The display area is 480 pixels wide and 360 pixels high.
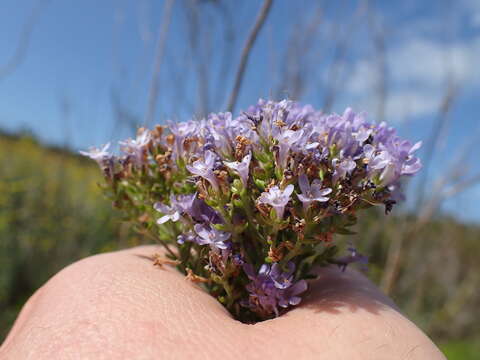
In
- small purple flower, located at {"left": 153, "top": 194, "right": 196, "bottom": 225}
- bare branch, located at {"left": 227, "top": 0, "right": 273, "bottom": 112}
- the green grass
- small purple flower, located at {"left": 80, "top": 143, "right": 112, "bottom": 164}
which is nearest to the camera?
small purple flower, located at {"left": 153, "top": 194, "right": 196, "bottom": 225}

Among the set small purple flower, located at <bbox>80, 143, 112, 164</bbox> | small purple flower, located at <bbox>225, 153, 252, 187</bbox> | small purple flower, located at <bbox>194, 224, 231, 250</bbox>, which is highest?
small purple flower, located at <bbox>225, 153, 252, 187</bbox>

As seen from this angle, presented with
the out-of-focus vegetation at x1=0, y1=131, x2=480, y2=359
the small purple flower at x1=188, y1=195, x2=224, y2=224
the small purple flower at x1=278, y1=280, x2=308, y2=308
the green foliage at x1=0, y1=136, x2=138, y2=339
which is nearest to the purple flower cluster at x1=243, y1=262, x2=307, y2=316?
the small purple flower at x1=278, y1=280, x2=308, y2=308

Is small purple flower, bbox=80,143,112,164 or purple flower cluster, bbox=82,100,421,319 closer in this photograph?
purple flower cluster, bbox=82,100,421,319

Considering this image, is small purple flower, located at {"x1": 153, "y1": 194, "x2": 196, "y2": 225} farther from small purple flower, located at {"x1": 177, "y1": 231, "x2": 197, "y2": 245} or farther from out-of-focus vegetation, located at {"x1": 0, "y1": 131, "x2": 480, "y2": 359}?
out-of-focus vegetation, located at {"x1": 0, "y1": 131, "x2": 480, "y2": 359}

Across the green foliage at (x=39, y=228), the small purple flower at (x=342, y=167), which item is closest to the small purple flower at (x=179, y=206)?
the small purple flower at (x=342, y=167)

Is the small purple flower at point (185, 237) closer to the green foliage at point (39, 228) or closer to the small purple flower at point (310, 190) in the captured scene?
the small purple flower at point (310, 190)

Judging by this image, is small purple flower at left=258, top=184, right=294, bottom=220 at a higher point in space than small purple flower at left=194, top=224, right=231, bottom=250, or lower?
higher

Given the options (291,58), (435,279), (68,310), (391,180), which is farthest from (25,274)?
(435,279)
